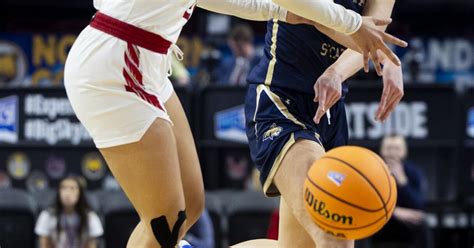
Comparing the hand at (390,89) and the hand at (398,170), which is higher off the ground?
the hand at (390,89)

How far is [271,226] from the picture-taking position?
29.5 ft

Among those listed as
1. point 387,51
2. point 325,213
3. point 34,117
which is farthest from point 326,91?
point 34,117

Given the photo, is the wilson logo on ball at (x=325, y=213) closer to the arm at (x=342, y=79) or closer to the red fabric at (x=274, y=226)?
the arm at (x=342, y=79)

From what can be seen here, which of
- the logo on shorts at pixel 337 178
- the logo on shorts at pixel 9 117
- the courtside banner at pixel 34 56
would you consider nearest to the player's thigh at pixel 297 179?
the logo on shorts at pixel 337 178

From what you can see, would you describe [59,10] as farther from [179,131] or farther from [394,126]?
[179,131]

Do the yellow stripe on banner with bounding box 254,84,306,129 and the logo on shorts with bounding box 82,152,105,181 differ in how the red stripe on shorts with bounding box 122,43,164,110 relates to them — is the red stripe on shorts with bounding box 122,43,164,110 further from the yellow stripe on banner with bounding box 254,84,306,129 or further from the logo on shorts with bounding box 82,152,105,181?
the logo on shorts with bounding box 82,152,105,181

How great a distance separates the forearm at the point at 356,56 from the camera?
5.01m

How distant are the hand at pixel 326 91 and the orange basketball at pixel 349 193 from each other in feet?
1.19

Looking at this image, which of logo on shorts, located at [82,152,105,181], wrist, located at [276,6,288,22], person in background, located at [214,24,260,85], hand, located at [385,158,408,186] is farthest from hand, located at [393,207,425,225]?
wrist, located at [276,6,288,22]

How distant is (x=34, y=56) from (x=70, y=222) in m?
4.91

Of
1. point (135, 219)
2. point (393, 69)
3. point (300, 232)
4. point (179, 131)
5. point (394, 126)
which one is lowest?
point (135, 219)

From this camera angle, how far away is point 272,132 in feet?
16.5

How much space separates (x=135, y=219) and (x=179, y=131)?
4.43 meters

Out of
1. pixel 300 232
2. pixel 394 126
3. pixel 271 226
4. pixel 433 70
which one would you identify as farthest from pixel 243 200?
pixel 433 70
